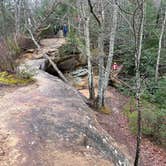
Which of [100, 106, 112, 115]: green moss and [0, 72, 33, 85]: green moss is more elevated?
[0, 72, 33, 85]: green moss

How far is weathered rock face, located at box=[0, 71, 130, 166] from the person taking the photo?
5605mm

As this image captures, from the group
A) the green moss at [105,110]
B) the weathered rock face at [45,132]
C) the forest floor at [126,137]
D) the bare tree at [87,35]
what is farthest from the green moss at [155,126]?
the weathered rock face at [45,132]

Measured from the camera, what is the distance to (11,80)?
427 inches

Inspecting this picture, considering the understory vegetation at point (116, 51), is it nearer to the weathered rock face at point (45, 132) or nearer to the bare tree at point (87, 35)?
the bare tree at point (87, 35)

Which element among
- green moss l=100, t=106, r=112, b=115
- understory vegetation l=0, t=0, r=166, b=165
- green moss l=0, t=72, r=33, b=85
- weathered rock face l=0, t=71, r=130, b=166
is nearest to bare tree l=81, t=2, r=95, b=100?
understory vegetation l=0, t=0, r=166, b=165

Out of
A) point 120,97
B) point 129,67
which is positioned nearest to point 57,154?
point 120,97

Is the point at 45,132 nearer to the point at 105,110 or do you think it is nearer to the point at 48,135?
the point at 48,135

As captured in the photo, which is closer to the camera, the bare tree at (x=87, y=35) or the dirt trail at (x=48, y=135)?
the dirt trail at (x=48, y=135)

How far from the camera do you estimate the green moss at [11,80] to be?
10586mm

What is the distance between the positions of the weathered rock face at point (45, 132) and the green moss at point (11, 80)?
150cm

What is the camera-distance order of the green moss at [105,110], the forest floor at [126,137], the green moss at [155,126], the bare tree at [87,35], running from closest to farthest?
the forest floor at [126,137] → the green moss at [155,126] → the bare tree at [87,35] → the green moss at [105,110]

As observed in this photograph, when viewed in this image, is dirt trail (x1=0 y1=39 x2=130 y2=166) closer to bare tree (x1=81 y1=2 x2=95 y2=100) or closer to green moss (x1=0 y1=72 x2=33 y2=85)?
green moss (x1=0 y1=72 x2=33 y2=85)

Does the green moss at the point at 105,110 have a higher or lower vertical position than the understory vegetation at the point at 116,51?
lower

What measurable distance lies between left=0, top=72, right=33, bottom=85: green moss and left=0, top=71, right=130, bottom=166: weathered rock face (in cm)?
150
